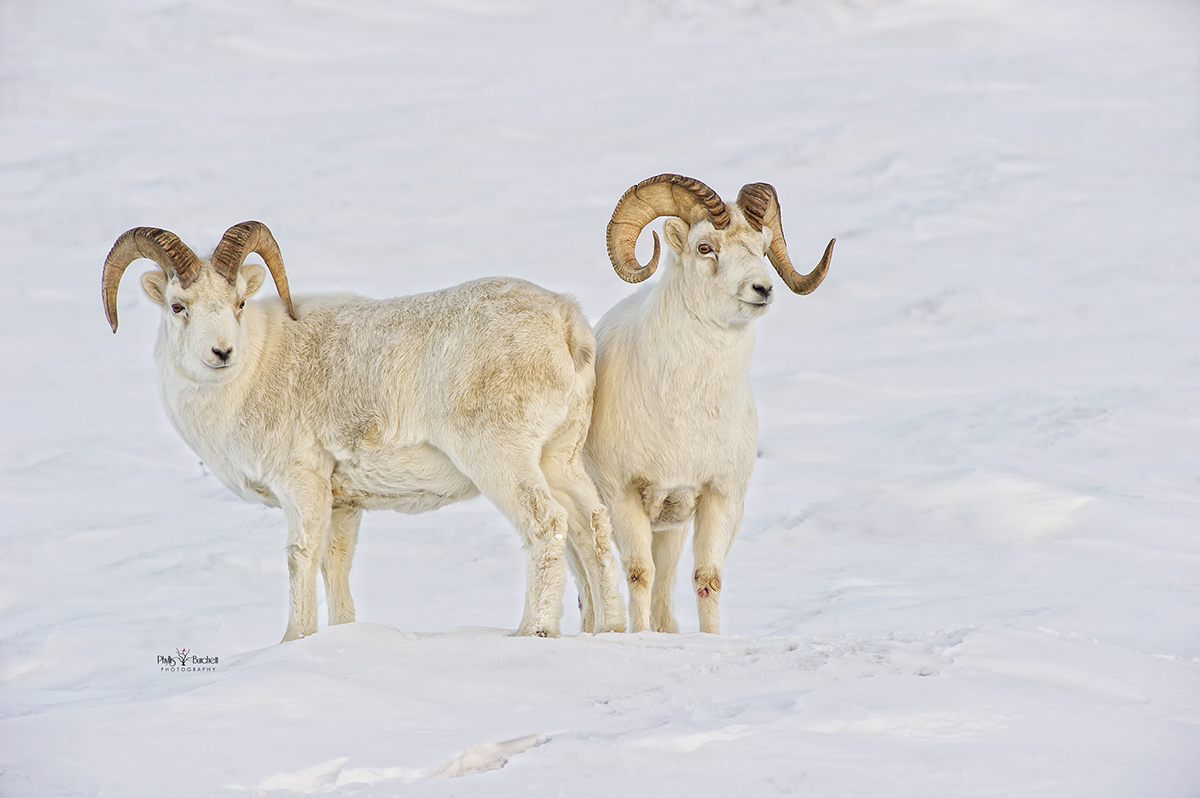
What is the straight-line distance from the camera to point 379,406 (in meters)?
7.25

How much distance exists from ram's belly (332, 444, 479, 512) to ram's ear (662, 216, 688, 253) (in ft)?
6.49

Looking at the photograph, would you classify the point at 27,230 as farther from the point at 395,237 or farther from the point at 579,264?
the point at 579,264

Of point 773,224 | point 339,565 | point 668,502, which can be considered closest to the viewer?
point 668,502

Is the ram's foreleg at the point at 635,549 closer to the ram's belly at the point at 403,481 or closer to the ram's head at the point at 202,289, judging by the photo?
the ram's belly at the point at 403,481

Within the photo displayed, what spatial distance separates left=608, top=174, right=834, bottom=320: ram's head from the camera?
23.7 ft

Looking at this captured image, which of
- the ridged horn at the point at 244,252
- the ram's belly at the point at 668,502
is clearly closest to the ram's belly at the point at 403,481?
the ram's belly at the point at 668,502

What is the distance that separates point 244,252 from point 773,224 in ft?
11.2

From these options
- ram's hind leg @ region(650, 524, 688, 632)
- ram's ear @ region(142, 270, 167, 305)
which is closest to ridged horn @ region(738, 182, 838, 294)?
ram's hind leg @ region(650, 524, 688, 632)

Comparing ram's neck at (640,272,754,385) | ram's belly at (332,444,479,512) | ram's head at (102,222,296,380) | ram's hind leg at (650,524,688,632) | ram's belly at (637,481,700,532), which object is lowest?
ram's hind leg at (650,524,688,632)

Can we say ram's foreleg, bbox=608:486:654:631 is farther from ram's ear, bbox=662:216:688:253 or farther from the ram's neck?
ram's ear, bbox=662:216:688:253

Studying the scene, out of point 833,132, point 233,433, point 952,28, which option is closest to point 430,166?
point 833,132

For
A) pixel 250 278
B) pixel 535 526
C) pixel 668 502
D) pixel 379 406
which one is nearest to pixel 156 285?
pixel 250 278

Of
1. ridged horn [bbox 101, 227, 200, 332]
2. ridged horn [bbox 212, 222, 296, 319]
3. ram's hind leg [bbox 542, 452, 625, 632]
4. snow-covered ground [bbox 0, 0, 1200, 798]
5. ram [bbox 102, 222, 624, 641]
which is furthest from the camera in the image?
ridged horn [bbox 212, 222, 296, 319]

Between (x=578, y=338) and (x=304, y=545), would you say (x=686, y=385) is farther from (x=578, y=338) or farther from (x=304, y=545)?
(x=304, y=545)
